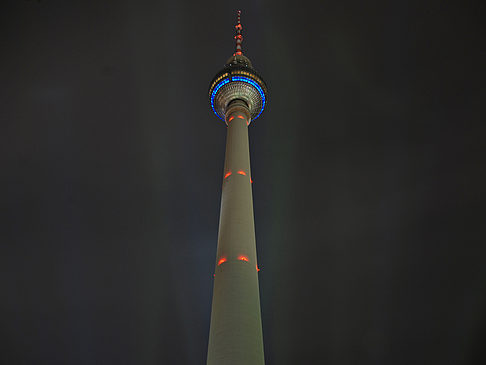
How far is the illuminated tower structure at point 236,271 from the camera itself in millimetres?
14969

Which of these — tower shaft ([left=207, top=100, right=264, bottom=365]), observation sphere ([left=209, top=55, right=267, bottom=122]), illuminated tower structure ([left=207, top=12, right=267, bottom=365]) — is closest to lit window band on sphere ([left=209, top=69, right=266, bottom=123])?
observation sphere ([left=209, top=55, right=267, bottom=122])

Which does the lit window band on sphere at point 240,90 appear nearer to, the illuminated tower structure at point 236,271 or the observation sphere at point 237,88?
the observation sphere at point 237,88

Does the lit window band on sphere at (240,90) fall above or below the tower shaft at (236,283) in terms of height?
above

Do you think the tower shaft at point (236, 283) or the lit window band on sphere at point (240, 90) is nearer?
the tower shaft at point (236, 283)

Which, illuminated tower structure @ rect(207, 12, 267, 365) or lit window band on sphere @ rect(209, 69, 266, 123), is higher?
lit window band on sphere @ rect(209, 69, 266, 123)

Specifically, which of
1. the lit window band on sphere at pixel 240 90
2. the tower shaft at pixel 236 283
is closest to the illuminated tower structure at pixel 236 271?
the tower shaft at pixel 236 283

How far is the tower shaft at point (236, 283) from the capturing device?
1490 cm

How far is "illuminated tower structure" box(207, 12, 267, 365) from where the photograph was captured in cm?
1497

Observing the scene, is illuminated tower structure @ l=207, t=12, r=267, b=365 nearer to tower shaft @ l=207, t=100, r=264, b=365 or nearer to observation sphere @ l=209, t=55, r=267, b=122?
tower shaft @ l=207, t=100, r=264, b=365

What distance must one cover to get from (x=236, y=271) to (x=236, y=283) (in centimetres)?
74

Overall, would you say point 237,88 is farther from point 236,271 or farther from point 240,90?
point 236,271

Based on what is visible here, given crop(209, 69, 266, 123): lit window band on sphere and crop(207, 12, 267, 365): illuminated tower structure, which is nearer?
crop(207, 12, 267, 365): illuminated tower structure

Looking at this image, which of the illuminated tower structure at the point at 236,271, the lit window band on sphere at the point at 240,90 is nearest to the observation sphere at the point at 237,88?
the lit window band on sphere at the point at 240,90

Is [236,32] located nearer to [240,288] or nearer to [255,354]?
[240,288]
